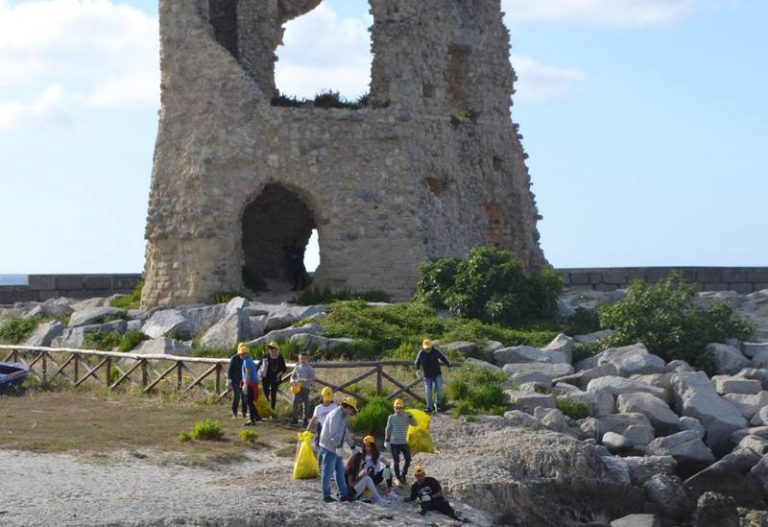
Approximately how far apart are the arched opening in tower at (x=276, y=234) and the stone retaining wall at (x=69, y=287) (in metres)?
4.10

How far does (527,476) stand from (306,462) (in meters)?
3.17

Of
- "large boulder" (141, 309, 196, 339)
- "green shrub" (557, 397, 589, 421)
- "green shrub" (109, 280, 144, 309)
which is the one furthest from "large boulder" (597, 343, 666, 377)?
"green shrub" (109, 280, 144, 309)

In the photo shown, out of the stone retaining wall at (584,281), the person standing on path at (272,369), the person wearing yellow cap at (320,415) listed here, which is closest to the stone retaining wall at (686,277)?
the stone retaining wall at (584,281)

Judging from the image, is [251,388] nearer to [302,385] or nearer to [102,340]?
[302,385]

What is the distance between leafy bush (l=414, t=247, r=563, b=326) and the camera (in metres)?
28.1

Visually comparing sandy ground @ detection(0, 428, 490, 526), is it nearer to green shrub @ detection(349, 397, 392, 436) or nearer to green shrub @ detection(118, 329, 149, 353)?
green shrub @ detection(349, 397, 392, 436)

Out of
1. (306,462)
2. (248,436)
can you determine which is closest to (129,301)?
(248,436)

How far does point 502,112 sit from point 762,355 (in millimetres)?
9916

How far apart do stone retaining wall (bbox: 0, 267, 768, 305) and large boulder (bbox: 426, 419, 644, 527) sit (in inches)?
706

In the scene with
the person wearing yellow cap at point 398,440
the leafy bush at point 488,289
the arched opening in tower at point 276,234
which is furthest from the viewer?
the arched opening in tower at point 276,234

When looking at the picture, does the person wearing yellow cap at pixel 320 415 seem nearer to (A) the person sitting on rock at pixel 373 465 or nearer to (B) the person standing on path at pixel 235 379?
(A) the person sitting on rock at pixel 373 465

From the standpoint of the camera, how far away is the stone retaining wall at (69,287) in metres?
37.7

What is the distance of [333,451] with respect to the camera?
57.2 ft

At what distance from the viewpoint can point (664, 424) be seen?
22859 mm
